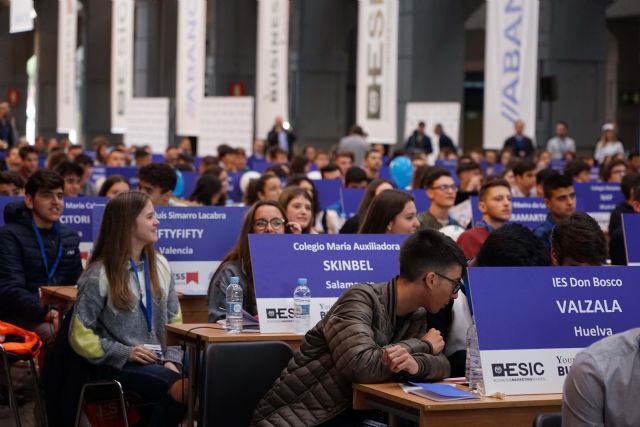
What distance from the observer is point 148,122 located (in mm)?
35781

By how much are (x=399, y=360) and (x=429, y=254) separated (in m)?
0.45

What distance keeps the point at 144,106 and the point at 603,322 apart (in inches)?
1222

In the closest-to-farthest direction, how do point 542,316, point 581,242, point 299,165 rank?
point 542,316
point 581,242
point 299,165

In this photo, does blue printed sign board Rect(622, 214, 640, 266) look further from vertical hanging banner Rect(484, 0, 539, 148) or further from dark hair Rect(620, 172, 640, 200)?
vertical hanging banner Rect(484, 0, 539, 148)

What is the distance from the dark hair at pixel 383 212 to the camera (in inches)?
324

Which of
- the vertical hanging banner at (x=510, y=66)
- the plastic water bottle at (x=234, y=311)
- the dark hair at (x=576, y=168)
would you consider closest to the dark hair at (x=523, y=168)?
the dark hair at (x=576, y=168)

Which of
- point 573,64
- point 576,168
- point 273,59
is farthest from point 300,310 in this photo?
point 273,59

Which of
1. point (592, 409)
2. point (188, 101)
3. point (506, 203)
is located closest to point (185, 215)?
point (506, 203)

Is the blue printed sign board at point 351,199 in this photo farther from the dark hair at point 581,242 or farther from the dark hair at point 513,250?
the dark hair at point 581,242

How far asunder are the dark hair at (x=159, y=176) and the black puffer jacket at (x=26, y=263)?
2.12 m

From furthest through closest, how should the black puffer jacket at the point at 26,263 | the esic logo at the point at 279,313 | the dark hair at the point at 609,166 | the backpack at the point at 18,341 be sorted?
the dark hair at the point at 609,166 → the black puffer jacket at the point at 26,263 → the backpack at the point at 18,341 → the esic logo at the point at 279,313

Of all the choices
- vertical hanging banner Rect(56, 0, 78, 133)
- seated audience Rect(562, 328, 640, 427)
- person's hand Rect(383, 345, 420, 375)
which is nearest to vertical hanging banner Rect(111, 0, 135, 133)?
vertical hanging banner Rect(56, 0, 78, 133)

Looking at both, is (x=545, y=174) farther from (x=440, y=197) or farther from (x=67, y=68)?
(x=67, y=68)

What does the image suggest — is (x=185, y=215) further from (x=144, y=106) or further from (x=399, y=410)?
(x=144, y=106)
